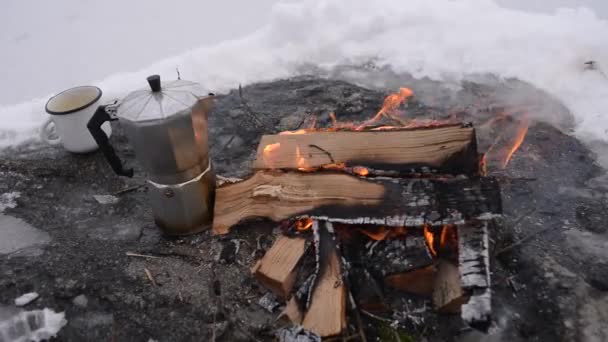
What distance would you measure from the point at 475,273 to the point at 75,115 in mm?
3519

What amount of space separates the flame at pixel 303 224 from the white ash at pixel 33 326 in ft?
5.18

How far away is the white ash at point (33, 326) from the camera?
8.91 ft

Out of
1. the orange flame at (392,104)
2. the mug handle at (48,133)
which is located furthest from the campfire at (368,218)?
the mug handle at (48,133)

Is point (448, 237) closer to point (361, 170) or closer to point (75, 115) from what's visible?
point (361, 170)

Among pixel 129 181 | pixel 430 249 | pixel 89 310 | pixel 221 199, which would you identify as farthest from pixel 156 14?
pixel 430 249

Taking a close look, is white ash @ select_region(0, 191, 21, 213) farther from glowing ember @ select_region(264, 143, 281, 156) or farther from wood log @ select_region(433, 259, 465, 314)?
wood log @ select_region(433, 259, 465, 314)

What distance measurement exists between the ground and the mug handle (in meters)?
0.11

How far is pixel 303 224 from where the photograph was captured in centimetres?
315

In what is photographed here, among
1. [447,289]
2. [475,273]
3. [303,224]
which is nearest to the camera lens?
[475,273]

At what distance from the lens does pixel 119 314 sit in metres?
2.82

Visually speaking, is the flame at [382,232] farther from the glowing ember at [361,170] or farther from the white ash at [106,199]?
the white ash at [106,199]

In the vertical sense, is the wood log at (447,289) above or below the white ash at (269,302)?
above

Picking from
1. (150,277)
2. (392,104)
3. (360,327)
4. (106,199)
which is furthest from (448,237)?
(106,199)

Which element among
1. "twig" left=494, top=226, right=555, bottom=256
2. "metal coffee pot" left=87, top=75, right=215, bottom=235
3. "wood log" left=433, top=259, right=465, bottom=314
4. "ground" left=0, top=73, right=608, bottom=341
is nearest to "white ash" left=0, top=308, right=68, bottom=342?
"ground" left=0, top=73, right=608, bottom=341
